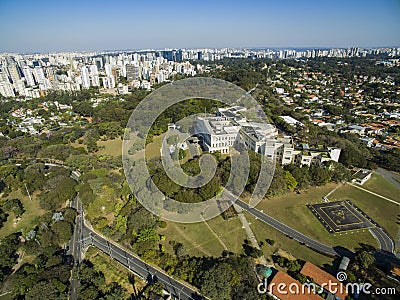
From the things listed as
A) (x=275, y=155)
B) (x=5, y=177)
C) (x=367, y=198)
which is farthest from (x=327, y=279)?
(x=5, y=177)

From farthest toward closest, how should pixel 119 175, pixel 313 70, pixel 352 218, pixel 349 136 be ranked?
1. pixel 313 70
2. pixel 349 136
3. pixel 119 175
4. pixel 352 218

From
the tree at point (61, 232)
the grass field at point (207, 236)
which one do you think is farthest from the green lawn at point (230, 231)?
the tree at point (61, 232)

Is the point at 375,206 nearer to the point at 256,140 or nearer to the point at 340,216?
the point at 340,216

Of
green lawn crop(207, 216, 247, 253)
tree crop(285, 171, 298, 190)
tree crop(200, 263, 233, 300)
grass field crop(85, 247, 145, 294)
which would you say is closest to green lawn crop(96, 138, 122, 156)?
grass field crop(85, 247, 145, 294)

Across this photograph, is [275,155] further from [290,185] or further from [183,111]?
[183,111]

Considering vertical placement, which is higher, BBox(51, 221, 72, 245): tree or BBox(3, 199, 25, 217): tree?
BBox(51, 221, 72, 245): tree

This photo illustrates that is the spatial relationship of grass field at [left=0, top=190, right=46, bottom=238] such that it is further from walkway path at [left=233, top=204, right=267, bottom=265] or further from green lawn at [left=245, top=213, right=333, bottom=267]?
green lawn at [left=245, top=213, right=333, bottom=267]

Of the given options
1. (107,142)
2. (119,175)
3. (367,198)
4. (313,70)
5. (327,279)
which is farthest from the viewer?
(313,70)
